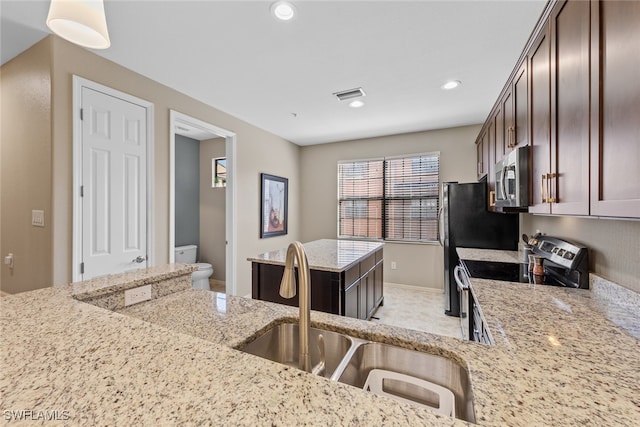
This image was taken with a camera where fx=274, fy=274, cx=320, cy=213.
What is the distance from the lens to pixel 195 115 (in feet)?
10.1

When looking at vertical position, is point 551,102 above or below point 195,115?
below

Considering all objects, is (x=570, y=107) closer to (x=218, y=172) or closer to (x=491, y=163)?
(x=491, y=163)

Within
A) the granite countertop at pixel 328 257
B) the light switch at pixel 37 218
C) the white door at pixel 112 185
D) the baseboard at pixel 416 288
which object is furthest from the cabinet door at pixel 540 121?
the light switch at pixel 37 218

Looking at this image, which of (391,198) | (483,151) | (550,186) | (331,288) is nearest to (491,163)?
(483,151)

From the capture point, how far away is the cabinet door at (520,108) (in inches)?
70.0

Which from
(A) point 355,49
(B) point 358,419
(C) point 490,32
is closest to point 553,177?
(C) point 490,32

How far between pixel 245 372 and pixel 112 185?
2394mm

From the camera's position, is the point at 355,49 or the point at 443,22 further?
the point at 355,49

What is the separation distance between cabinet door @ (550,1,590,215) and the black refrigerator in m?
1.97

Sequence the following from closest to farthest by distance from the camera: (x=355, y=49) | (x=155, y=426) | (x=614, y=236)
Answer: (x=155, y=426) < (x=614, y=236) < (x=355, y=49)

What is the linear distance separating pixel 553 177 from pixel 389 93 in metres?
2.00

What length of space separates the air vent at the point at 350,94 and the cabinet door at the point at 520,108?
136cm

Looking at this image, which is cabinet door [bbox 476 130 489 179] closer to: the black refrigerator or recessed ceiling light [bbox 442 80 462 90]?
the black refrigerator

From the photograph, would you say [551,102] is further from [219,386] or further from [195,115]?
[195,115]
